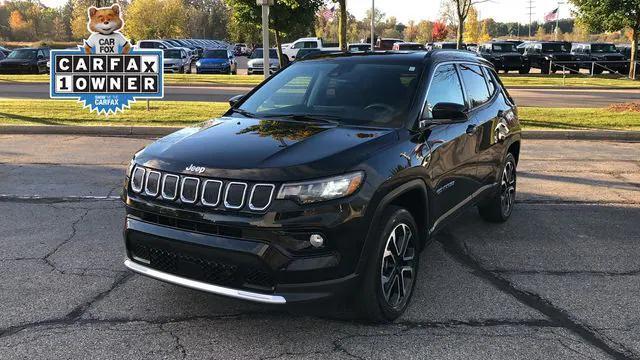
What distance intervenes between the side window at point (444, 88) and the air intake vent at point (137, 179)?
2.11 metres

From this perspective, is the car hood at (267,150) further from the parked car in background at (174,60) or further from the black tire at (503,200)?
the parked car in background at (174,60)

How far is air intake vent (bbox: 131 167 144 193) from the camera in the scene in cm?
373

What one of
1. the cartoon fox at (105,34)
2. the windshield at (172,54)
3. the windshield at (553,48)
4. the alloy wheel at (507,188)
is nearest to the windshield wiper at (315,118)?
the alloy wheel at (507,188)

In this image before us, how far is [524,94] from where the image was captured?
72.0 ft

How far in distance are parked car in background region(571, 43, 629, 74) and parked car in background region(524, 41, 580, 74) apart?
54 cm

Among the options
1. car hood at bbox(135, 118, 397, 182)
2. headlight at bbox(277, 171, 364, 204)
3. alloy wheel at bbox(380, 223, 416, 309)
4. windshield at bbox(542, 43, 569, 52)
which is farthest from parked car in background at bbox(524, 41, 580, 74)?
headlight at bbox(277, 171, 364, 204)

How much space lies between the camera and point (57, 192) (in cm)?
741

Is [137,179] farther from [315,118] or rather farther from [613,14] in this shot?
[613,14]

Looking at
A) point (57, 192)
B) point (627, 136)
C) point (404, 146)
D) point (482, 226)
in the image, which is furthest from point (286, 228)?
point (627, 136)

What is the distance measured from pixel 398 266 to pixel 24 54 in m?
34.1

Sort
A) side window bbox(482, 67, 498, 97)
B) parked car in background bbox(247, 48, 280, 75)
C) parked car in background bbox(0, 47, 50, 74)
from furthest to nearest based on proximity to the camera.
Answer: parked car in background bbox(247, 48, 280, 75)
parked car in background bbox(0, 47, 50, 74)
side window bbox(482, 67, 498, 97)

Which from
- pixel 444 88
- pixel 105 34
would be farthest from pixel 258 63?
pixel 444 88

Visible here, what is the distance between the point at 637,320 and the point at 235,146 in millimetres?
2921

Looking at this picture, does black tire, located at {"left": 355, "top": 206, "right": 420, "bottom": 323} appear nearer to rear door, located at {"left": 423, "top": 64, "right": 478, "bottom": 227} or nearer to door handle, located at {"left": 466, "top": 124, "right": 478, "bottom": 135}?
rear door, located at {"left": 423, "top": 64, "right": 478, "bottom": 227}
